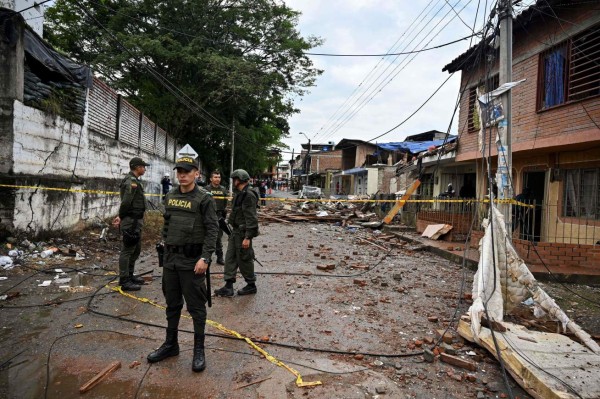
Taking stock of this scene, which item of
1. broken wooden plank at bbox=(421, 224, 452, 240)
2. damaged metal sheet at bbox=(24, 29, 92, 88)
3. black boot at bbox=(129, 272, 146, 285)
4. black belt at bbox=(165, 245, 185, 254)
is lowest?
black boot at bbox=(129, 272, 146, 285)

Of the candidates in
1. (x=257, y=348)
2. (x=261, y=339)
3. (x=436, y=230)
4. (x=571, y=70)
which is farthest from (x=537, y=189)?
(x=257, y=348)

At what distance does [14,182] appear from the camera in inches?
260

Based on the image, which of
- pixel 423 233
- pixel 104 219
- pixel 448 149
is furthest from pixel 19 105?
pixel 448 149

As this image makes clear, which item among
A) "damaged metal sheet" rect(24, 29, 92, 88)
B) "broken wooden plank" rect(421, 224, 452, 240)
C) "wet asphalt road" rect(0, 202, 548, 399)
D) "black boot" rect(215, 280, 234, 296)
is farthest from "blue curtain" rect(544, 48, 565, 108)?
"damaged metal sheet" rect(24, 29, 92, 88)

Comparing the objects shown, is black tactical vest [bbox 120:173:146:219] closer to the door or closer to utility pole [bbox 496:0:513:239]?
utility pole [bbox 496:0:513:239]

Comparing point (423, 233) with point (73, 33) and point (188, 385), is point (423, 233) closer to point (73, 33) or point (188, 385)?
point (188, 385)

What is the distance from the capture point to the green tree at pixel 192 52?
1933 centimetres

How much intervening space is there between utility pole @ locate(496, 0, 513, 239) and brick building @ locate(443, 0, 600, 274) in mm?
1291

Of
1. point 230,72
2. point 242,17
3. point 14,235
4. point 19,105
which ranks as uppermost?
point 242,17

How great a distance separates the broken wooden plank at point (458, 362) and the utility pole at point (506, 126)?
2694mm

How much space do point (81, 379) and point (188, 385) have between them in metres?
0.88

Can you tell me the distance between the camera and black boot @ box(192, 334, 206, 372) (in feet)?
10.3

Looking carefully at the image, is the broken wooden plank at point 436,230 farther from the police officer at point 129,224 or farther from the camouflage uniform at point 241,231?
the police officer at point 129,224

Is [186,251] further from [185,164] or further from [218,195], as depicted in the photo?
[218,195]
